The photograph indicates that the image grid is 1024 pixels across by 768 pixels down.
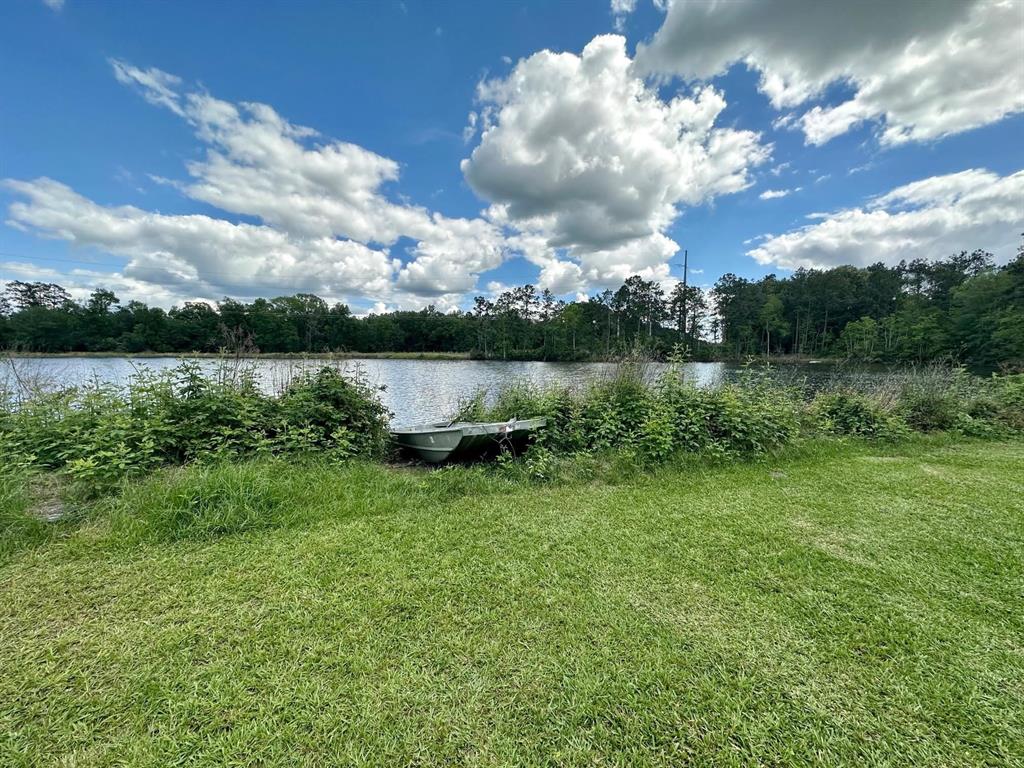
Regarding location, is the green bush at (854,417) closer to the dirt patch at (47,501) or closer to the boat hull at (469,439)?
the boat hull at (469,439)

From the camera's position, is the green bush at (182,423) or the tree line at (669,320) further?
the tree line at (669,320)

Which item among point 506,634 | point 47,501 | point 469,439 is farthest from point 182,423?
point 506,634

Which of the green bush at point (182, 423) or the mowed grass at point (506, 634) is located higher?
the green bush at point (182, 423)

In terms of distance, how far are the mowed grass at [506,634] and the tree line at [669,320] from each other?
862 inches

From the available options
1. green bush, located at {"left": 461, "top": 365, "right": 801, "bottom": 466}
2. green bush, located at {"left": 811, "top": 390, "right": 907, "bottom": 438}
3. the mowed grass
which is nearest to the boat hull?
green bush, located at {"left": 461, "top": 365, "right": 801, "bottom": 466}

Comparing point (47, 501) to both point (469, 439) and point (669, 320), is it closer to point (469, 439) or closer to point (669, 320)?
point (469, 439)

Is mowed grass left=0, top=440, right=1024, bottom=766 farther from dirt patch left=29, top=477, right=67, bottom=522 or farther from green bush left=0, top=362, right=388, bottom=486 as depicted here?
green bush left=0, top=362, right=388, bottom=486

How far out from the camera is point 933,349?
30328mm

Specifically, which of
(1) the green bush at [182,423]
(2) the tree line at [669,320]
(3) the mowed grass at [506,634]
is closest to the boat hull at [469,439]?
(1) the green bush at [182,423]

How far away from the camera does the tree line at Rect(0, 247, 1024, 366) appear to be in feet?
92.6

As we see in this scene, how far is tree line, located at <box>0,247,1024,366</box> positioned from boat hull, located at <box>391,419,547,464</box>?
2010 cm

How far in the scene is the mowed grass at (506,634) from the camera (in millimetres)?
1334

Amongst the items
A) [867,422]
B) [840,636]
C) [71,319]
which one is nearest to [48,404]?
[840,636]

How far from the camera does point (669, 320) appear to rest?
5503 cm
